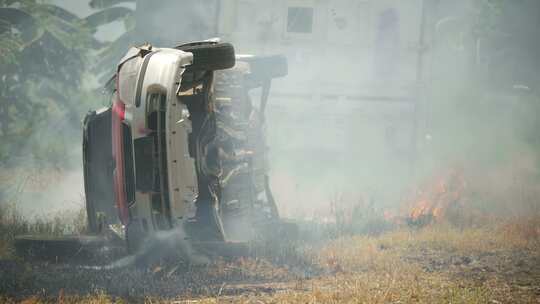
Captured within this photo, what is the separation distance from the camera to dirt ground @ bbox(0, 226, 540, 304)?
4930 mm

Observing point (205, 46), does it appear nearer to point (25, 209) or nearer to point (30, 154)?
point (25, 209)

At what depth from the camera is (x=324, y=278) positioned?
232 inches

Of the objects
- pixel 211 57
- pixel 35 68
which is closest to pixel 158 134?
pixel 211 57

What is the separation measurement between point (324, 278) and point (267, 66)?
312cm

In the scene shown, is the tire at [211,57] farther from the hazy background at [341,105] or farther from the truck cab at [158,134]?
the hazy background at [341,105]

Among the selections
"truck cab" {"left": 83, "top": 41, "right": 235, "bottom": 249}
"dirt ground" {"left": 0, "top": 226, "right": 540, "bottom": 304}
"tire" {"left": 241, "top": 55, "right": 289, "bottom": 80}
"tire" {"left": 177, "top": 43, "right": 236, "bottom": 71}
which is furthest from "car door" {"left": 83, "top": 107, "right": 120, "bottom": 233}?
"tire" {"left": 241, "top": 55, "right": 289, "bottom": 80}

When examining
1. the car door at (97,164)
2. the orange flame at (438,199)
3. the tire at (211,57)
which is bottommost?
the orange flame at (438,199)

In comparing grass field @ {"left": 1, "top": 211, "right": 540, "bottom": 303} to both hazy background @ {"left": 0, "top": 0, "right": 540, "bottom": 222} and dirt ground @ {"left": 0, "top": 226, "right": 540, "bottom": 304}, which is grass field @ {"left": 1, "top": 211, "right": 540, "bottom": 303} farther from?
hazy background @ {"left": 0, "top": 0, "right": 540, "bottom": 222}

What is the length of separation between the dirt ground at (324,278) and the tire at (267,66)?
226 centimetres

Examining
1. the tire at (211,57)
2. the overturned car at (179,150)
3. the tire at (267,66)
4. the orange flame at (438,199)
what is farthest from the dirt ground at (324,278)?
the tire at (267,66)

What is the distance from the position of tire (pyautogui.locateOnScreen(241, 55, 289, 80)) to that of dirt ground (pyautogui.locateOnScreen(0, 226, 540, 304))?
2.26 metres

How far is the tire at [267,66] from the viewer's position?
25.7 ft

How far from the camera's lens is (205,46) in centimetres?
580

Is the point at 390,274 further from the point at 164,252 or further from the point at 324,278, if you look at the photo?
the point at 164,252
